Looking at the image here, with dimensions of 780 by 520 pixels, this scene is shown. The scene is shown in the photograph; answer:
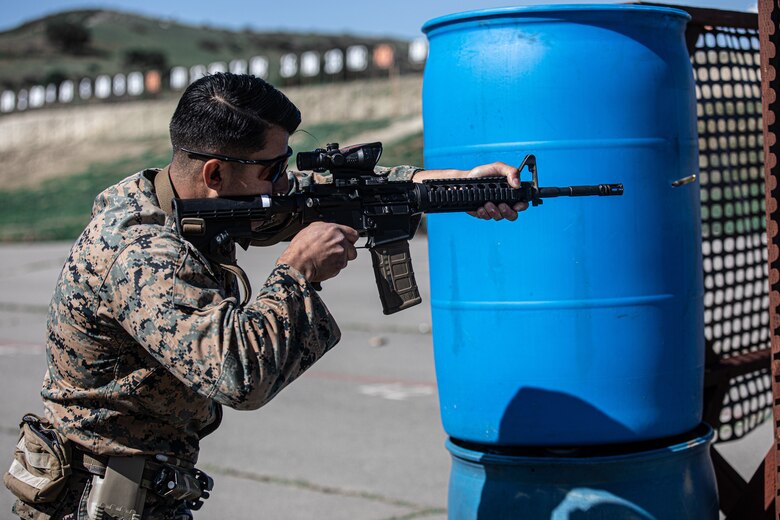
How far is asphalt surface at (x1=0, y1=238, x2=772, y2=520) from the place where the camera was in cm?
498

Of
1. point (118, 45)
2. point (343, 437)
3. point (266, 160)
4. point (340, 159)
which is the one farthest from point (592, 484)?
point (118, 45)

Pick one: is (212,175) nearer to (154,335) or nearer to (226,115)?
(226,115)

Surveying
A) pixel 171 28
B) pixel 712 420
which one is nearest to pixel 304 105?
pixel 712 420

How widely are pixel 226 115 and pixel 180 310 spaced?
513 millimetres

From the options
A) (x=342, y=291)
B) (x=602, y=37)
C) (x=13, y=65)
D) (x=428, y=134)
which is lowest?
(x=342, y=291)

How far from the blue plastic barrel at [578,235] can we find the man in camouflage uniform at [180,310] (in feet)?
2.74

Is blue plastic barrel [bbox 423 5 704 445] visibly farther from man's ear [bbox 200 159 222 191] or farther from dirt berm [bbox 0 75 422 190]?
dirt berm [bbox 0 75 422 190]

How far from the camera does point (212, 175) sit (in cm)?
267

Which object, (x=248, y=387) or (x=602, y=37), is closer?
(x=248, y=387)

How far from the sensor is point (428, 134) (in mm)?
3621

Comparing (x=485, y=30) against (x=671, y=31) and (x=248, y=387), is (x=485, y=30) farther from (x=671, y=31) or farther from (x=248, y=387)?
(x=248, y=387)

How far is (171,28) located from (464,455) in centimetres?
11832

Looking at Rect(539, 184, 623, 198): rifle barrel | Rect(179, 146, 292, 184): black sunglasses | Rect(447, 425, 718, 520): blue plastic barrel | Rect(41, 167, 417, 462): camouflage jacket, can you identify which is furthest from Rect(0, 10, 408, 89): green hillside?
Rect(41, 167, 417, 462): camouflage jacket

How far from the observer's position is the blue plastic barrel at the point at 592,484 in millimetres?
3285
